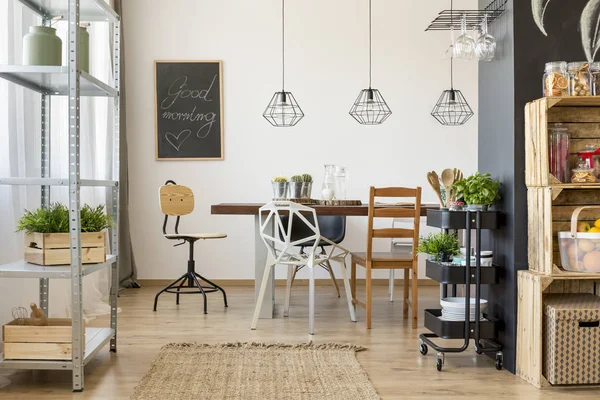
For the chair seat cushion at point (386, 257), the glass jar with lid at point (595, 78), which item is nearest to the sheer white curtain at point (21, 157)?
the chair seat cushion at point (386, 257)

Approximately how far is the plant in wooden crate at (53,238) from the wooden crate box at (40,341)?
0.94ft

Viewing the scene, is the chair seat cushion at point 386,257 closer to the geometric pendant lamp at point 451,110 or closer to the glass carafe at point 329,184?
the glass carafe at point 329,184

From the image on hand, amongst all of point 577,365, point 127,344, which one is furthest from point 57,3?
point 577,365

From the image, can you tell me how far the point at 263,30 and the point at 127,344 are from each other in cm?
334

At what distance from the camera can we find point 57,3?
3223 millimetres

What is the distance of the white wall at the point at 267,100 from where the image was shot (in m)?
6.04

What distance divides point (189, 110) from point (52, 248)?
323 centimetres

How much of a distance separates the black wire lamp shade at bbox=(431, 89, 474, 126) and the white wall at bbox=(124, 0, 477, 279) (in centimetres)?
9

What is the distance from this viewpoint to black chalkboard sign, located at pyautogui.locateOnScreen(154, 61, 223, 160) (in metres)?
6.02

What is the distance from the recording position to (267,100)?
238 inches

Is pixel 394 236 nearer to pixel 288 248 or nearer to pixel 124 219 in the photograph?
pixel 288 248

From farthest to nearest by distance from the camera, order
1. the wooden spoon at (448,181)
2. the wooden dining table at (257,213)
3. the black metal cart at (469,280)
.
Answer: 1. the wooden dining table at (257,213)
2. the wooden spoon at (448,181)
3. the black metal cart at (469,280)

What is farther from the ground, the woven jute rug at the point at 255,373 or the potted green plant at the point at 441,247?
the potted green plant at the point at 441,247

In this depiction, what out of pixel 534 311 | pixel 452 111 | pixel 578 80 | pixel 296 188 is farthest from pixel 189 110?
pixel 534 311
